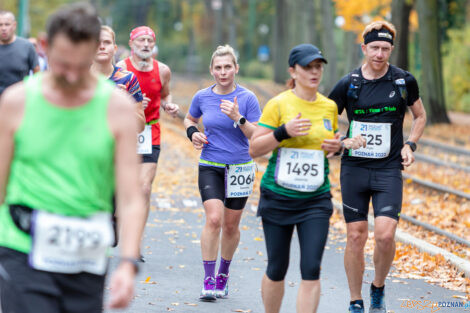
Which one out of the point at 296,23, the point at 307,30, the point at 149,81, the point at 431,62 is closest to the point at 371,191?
the point at 149,81

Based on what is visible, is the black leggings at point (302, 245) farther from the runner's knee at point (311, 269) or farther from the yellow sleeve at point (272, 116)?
the yellow sleeve at point (272, 116)

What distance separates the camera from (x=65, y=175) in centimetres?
371

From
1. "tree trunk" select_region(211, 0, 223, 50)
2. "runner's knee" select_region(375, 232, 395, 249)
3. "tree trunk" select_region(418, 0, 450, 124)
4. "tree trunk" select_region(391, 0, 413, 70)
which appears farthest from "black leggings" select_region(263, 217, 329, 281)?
"tree trunk" select_region(211, 0, 223, 50)

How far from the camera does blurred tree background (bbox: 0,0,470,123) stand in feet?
92.9

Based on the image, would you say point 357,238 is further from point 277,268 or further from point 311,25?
point 311,25

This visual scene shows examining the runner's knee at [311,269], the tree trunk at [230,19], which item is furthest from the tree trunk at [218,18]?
the runner's knee at [311,269]

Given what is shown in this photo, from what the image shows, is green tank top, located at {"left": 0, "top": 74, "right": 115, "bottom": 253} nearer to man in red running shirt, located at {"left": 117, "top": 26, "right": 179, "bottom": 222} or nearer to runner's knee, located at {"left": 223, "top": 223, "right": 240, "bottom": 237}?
runner's knee, located at {"left": 223, "top": 223, "right": 240, "bottom": 237}

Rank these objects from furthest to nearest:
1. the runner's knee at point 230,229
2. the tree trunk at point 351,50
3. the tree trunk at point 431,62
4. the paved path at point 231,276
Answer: the tree trunk at point 351,50
the tree trunk at point 431,62
the runner's knee at point 230,229
the paved path at point 231,276

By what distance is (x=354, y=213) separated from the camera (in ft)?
24.1

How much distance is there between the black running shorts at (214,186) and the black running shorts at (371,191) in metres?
1.18

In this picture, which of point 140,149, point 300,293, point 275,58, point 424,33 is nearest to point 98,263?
point 300,293

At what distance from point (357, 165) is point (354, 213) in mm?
388

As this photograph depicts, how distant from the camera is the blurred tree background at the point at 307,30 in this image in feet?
92.9

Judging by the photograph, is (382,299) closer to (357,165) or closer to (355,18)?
(357,165)
